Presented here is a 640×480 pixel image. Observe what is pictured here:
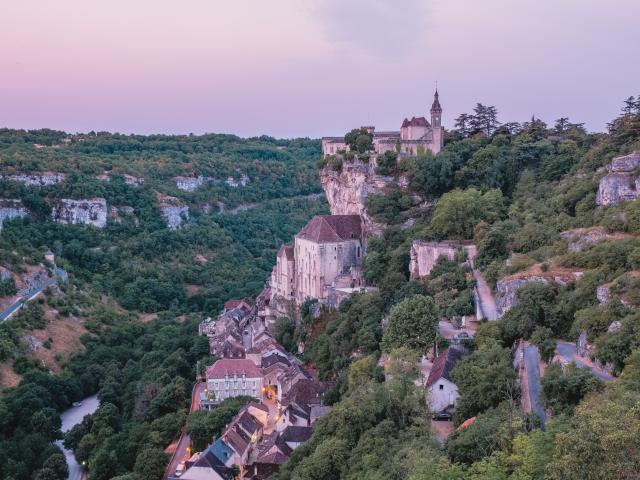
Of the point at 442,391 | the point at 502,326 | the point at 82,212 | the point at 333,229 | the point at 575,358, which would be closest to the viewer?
the point at 575,358

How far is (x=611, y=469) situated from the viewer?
1521 cm

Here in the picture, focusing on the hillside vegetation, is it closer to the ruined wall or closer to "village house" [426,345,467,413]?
"village house" [426,345,467,413]

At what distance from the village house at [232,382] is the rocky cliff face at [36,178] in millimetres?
53962

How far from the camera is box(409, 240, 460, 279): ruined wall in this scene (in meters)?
43.1

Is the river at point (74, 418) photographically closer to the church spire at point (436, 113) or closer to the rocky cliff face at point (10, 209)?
the rocky cliff face at point (10, 209)

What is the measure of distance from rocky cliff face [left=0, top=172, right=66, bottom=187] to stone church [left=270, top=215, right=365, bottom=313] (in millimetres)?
47490

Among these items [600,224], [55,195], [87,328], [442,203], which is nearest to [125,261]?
[55,195]

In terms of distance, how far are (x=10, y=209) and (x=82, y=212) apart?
11307mm

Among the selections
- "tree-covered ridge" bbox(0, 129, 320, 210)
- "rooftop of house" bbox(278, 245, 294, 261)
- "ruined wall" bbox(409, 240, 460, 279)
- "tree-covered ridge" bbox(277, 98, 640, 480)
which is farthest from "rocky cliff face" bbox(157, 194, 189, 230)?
"ruined wall" bbox(409, 240, 460, 279)

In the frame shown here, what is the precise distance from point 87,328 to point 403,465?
49305 mm

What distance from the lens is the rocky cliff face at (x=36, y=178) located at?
8565 centimetres

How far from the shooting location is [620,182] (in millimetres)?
36562

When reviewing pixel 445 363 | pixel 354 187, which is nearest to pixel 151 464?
pixel 445 363

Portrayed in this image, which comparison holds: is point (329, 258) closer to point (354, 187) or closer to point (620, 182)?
point (354, 187)
